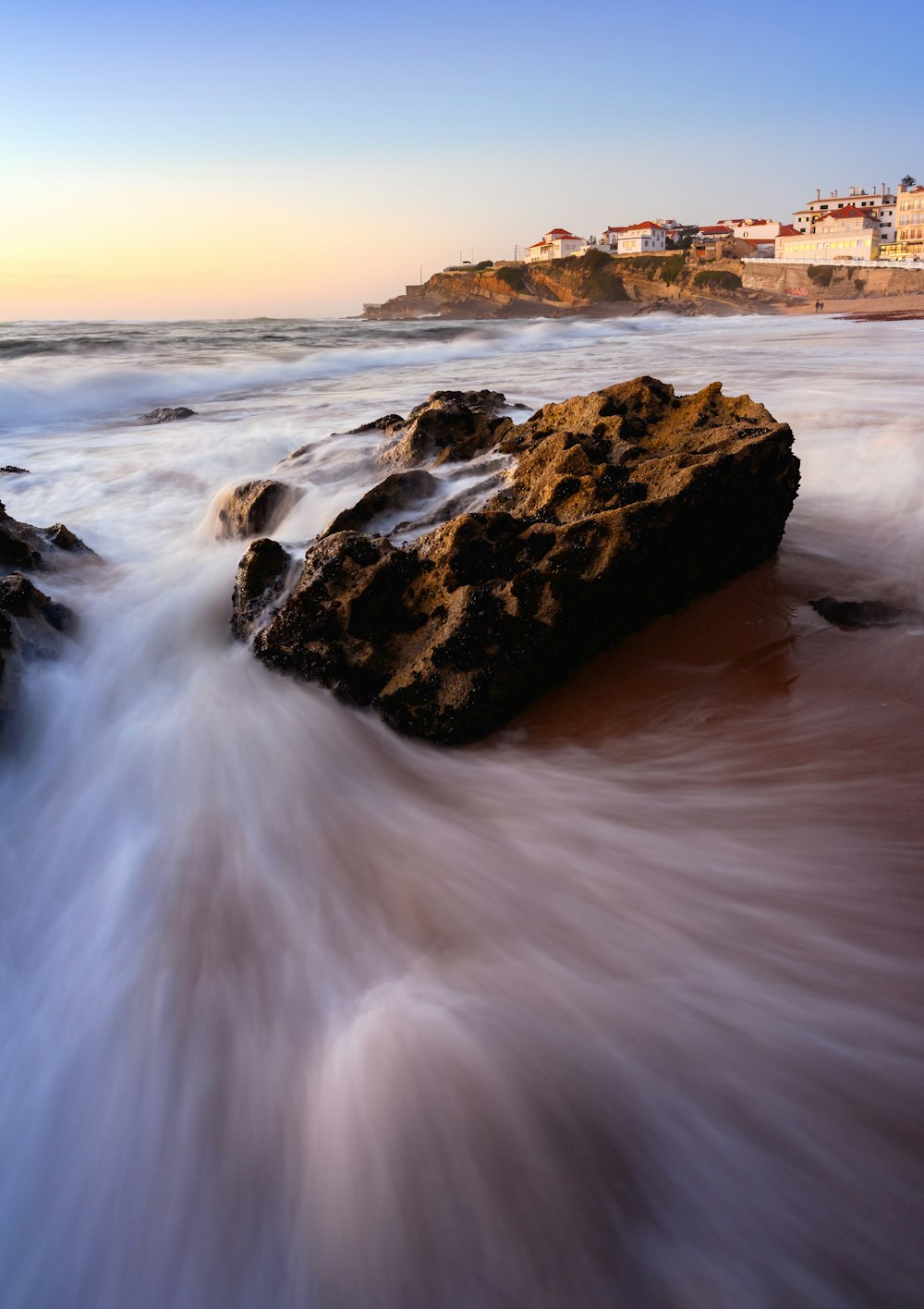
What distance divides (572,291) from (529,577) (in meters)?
84.6

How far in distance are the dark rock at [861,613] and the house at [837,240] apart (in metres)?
73.7

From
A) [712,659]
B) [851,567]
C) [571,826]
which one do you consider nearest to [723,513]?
[712,659]

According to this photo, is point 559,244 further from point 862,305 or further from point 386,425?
point 386,425

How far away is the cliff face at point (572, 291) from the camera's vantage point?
69.2 m

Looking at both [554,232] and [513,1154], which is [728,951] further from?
[554,232]

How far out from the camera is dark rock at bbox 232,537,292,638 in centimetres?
400

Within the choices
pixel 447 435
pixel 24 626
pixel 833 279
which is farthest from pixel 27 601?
pixel 833 279

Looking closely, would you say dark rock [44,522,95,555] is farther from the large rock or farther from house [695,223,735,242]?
house [695,223,735,242]

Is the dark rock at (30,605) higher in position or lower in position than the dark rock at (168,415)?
lower

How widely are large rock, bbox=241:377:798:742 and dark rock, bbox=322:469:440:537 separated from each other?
1.21 ft

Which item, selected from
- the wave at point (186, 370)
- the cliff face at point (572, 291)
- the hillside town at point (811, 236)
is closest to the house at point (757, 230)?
the hillside town at point (811, 236)

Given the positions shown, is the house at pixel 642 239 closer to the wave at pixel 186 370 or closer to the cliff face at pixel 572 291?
the cliff face at pixel 572 291

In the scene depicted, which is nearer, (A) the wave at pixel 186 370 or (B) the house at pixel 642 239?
(A) the wave at pixel 186 370

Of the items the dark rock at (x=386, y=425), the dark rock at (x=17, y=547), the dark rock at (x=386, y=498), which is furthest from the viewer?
the dark rock at (x=386, y=425)
